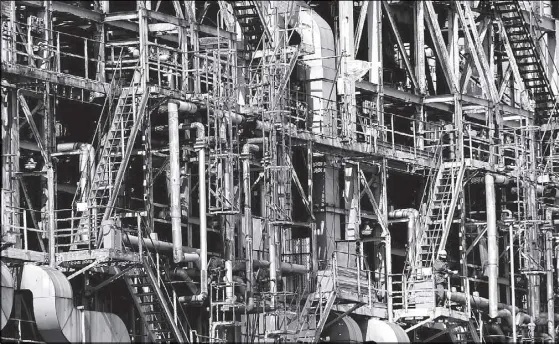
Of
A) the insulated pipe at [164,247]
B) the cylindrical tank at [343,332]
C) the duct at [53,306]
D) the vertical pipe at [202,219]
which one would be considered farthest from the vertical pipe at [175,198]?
the cylindrical tank at [343,332]

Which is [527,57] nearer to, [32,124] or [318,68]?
[318,68]

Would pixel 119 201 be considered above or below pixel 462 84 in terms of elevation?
below

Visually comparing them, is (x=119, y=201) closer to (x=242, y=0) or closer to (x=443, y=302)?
(x=242, y=0)

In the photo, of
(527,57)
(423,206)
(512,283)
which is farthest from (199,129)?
(527,57)

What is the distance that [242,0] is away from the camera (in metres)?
74.4

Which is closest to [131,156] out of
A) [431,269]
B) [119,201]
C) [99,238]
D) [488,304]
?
[119,201]

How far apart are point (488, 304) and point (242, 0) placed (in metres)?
17.1

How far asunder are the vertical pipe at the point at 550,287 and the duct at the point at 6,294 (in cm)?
3248

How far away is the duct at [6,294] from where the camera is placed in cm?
5853

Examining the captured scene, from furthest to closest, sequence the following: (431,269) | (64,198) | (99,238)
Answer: (431,269) → (64,198) → (99,238)

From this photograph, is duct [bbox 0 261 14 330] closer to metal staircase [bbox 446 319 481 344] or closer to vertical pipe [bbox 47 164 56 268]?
vertical pipe [bbox 47 164 56 268]

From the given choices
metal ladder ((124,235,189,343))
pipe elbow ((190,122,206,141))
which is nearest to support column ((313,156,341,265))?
pipe elbow ((190,122,206,141))

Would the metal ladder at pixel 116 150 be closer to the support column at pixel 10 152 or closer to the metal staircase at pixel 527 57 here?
the support column at pixel 10 152

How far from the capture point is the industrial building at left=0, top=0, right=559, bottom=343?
63.6 m
